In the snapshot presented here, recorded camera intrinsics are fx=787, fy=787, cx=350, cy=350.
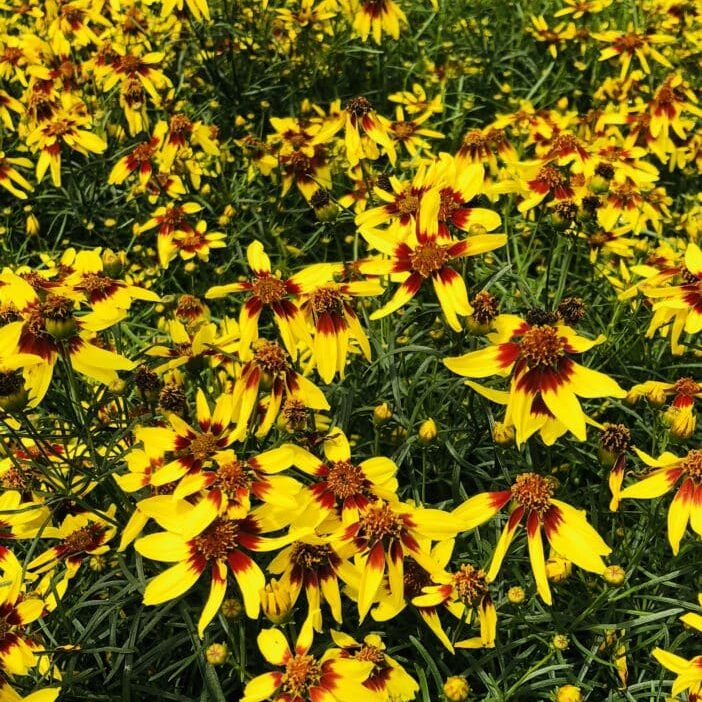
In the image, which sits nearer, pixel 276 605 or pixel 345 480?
pixel 276 605

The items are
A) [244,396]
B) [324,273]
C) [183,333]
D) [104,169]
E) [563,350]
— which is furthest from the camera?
[104,169]

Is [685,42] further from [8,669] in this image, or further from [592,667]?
[8,669]

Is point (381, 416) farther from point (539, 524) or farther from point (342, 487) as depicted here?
point (539, 524)

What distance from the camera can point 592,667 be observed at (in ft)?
5.98

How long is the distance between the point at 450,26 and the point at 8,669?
3976mm

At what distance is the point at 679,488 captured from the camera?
1596 mm

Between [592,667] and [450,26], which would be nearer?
[592,667]

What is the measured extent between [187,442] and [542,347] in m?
0.77

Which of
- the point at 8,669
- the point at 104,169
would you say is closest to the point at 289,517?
the point at 8,669

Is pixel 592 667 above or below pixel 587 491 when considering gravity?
below

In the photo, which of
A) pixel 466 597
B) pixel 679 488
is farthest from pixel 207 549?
pixel 679 488

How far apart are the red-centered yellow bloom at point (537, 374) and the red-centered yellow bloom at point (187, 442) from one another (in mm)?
531

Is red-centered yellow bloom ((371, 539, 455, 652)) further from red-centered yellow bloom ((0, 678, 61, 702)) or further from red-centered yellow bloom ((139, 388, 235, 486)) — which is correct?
red-centered yellow bloom ((0, 678, 61, 702))

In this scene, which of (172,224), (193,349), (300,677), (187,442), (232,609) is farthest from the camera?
(172,224)
